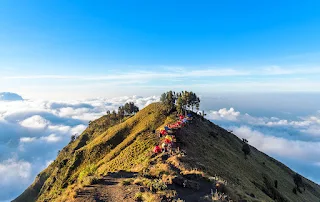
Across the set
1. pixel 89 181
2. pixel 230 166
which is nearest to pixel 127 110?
pixel 230 166

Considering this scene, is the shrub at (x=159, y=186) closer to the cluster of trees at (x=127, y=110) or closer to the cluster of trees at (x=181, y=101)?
the cluster of trees at (x=181, y=101)

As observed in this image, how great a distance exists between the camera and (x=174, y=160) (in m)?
42.1

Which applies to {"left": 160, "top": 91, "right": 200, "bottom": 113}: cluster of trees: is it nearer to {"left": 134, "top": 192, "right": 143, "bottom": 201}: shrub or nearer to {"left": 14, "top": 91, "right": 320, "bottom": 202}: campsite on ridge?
{"left": 14, "top": 91, "right": 320, "bottom": 202}: campsite on ridge

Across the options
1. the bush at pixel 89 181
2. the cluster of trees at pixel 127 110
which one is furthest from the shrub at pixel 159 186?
the cluster of trees at pixel 127 110

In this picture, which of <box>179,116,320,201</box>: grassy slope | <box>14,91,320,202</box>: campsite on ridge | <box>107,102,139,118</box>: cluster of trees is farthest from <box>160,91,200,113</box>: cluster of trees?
<box>107,102,139,118</box>: cluster of trees

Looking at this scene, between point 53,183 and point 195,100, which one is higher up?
point 195,100

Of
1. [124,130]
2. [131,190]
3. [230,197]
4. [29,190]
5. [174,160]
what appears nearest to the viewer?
[230,197]

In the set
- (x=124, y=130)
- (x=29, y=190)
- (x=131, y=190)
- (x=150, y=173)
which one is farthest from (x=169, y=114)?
(x=29, y=190)

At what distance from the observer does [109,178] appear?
98.2 feet

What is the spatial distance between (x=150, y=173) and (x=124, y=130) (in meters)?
86.9

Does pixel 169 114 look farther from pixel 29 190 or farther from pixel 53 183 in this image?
pixel 29 190

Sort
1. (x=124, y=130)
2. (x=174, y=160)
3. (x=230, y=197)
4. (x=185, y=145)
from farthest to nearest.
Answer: (x=124, y=130), (x=185, y=145), (x=174, y=160), (x=230, y=197)

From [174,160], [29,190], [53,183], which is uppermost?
[174,160]

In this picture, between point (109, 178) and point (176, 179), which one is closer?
point (176, 179)
